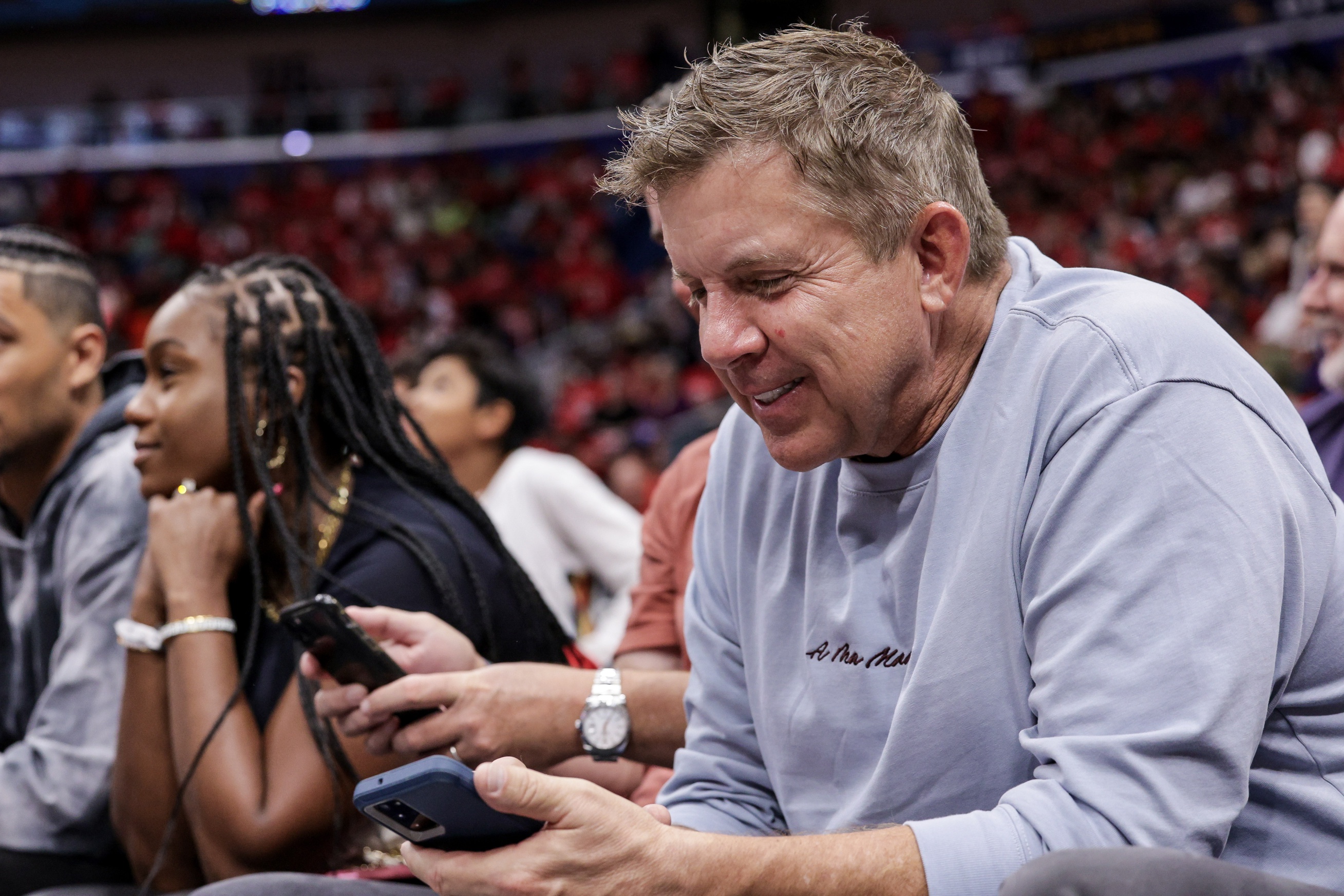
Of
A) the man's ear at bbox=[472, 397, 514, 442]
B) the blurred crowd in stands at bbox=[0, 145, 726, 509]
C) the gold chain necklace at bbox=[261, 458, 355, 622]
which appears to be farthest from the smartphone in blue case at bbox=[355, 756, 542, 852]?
the blurred crowd in stands at bbox=[0, 145, 726, 509]

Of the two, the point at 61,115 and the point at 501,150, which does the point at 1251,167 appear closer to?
the point at 501,150

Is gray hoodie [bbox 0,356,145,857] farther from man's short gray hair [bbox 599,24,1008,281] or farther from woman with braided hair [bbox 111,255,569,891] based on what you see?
man's short gray hair [bbox 599,24,1008,281]

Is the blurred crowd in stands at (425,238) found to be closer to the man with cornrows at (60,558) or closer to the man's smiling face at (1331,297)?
the man with cornrows at (60,558)

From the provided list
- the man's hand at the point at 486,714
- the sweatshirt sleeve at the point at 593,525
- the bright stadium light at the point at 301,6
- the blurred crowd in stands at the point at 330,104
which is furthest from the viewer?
the bright stadium light at the point at 301,6

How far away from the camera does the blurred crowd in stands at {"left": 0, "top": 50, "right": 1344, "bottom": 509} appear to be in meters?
8.99

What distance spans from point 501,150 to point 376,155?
5.16 ft

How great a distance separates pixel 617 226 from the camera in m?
14.8

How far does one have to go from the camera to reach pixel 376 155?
51.2ft

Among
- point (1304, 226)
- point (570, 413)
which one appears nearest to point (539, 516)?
point (1304, 226)

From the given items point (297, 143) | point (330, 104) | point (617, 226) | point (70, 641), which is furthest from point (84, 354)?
point (330, 104)

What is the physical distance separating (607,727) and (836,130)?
95 centimetres

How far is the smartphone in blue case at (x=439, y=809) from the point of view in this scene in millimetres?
1084

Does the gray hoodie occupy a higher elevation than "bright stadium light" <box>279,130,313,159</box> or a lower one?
lower

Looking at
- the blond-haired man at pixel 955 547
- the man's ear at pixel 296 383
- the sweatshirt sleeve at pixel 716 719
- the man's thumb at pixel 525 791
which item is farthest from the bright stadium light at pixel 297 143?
the man's thumb at pixel 525 791
